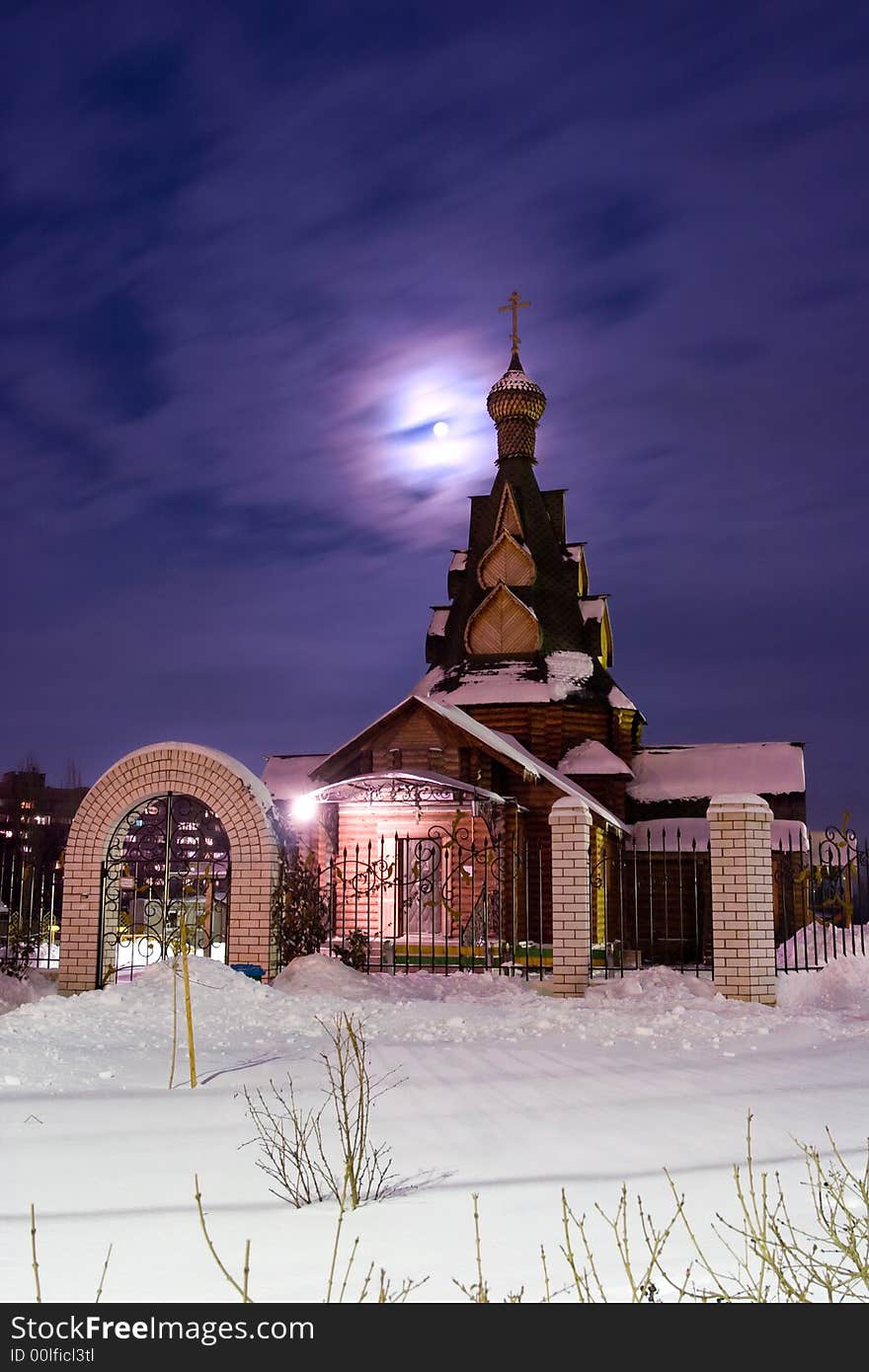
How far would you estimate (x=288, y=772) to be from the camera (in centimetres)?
2623

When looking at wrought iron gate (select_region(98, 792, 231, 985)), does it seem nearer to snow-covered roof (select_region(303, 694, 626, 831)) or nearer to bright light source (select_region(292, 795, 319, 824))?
bright light source (select_region(292, 795, 319, 824))

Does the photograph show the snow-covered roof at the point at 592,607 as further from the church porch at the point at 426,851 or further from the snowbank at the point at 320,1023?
the snowbank at the point at 320,1023

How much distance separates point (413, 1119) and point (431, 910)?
46.1ft

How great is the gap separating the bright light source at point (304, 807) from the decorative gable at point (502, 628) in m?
7.46

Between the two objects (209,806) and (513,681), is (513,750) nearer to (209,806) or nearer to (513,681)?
(513,681)

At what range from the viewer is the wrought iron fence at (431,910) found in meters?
12.9

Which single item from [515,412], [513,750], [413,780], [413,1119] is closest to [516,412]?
[515,412]

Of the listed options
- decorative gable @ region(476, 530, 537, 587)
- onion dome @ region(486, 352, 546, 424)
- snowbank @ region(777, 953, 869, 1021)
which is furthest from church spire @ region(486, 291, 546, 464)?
snowbank @ region(777, 953, 869, 1021)

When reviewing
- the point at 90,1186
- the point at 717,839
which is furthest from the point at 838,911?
the point at 90,1186

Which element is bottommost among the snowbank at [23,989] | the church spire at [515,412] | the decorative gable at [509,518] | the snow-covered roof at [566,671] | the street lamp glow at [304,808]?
the snowbank at [23,989]

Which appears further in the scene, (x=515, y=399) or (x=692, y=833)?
(x=515, y=399)

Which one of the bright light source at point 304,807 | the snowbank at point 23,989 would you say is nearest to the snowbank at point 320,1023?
the snowbank at point 23,989
